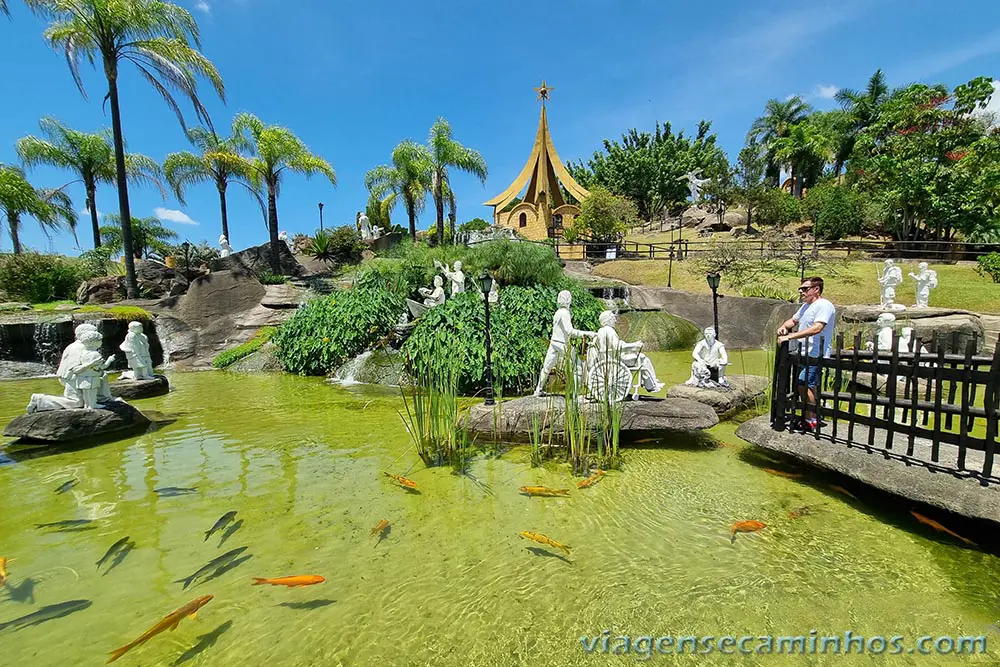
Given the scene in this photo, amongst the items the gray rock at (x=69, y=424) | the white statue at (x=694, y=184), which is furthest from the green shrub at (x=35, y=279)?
the white statue at (x=694, y=184)

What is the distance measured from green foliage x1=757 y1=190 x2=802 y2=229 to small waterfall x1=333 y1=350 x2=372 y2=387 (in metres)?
37.5

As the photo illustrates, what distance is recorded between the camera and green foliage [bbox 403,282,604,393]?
353 inches

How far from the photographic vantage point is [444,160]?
27.9 metres

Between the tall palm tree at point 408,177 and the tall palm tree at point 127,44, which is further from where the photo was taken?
the tall palm tree at point 408,177

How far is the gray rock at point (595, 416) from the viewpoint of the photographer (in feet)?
18.1

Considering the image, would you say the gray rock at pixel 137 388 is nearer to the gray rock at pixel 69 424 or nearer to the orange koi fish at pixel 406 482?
the gray rock at pixel 69 424

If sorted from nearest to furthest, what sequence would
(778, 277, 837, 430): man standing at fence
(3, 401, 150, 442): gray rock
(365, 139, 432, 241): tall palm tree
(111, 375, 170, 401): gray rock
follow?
1. (778, 277, 837, 430): man standing at fence
2. (3, 401, 150, 442): gray rock
3. (111, 375, 170, 401): gray rock
4. (365, 139, 432, 241): tall palm tree

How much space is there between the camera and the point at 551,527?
389 cm

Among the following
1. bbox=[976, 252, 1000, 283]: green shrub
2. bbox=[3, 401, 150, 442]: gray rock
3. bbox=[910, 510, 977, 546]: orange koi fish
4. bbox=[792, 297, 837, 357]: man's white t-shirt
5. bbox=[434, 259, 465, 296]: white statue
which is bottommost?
bbox=[910, 510, 977, 546]: orange koi fish

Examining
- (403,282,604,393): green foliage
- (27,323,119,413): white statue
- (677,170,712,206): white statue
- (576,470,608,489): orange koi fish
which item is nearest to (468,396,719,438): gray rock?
(576,470,608,489): orange koi fish

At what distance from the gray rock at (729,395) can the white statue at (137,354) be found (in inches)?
429

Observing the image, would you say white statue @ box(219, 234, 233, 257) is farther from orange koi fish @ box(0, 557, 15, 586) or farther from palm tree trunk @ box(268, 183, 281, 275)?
orange koi fish @ box(0, 557, 15, 586)

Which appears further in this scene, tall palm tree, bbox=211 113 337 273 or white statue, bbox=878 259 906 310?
tall palm tree, bbox=211 113 337 273

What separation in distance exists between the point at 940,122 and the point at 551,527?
33176 millimetres
